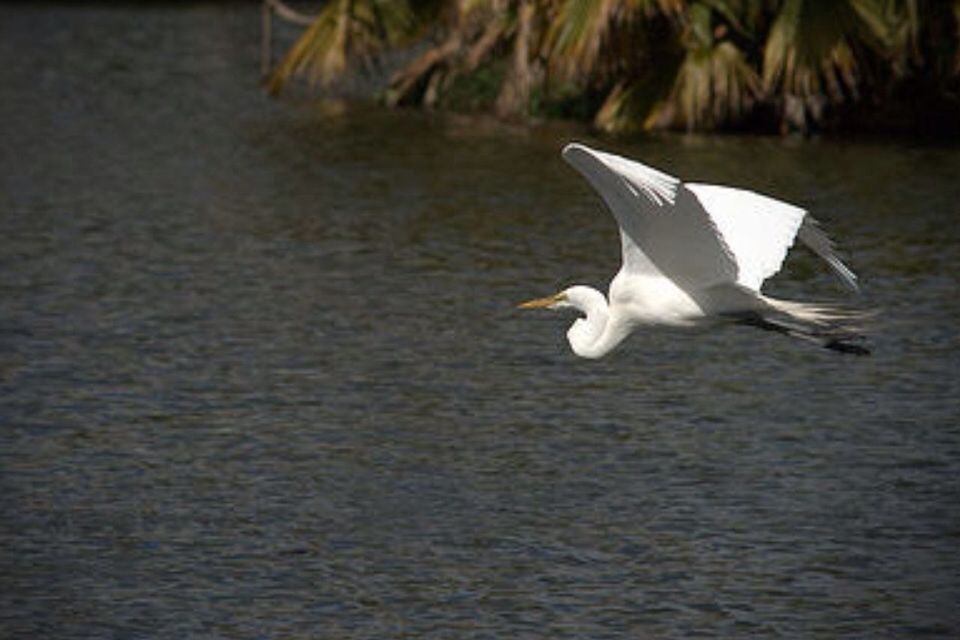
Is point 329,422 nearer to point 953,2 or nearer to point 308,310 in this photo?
point 308,310

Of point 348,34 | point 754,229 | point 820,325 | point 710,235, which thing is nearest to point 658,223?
point 710,235

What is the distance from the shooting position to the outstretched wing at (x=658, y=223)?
21.9ft

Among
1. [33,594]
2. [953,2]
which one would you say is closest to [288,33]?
[953,2]

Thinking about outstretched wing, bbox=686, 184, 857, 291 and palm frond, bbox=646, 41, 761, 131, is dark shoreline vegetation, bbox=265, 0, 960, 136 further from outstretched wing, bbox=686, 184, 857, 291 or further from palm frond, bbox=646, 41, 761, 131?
outstretched wing, bbox=686, 184, 857, 291

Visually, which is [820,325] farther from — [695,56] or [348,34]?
[348,34]

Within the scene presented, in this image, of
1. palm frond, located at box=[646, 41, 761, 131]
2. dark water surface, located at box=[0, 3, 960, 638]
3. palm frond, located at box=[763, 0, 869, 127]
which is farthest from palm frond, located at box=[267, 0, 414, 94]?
palm frond, located at box=[763, 0, 869, 127]

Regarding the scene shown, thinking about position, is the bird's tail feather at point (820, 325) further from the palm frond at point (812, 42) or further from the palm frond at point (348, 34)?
the palm frond at point (348, 34)

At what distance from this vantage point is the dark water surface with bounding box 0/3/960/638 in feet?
23.4

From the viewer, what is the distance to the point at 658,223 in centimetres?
748

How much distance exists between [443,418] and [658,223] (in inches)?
84.9

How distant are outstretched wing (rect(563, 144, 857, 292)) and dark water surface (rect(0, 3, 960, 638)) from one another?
32.1 inches

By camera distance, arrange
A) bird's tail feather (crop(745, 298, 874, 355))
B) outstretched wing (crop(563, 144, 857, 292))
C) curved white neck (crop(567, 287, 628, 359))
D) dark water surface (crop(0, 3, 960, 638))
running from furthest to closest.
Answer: curved white neck (crop(567, 287, 628, 359)) < bird's tail feather (crop(745, 298, 874, 355)) < outstretched wing (crop(563, 144, 857, 292)) < dark water surface (crop(0, 3, 960, 638))

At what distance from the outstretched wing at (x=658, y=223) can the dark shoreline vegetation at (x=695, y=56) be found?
7662mm

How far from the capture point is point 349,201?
14.9 m
